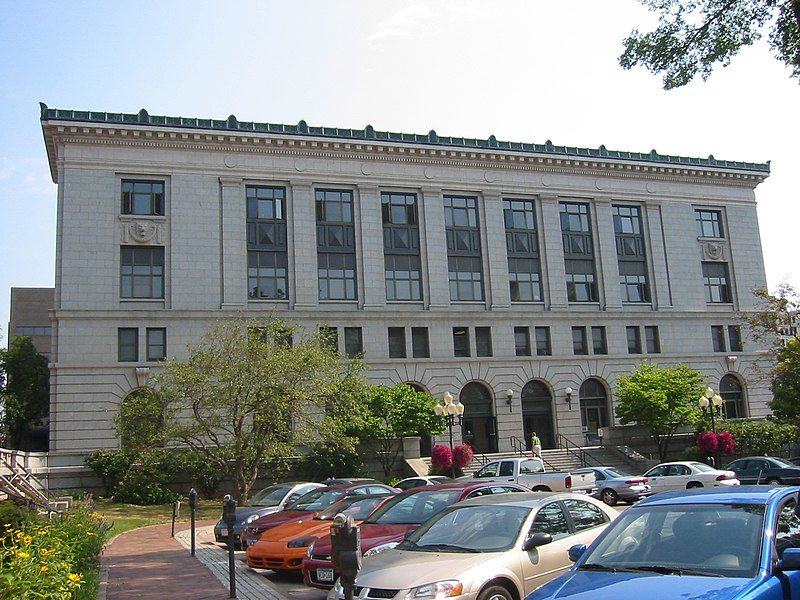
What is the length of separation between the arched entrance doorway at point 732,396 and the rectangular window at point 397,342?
23.6m

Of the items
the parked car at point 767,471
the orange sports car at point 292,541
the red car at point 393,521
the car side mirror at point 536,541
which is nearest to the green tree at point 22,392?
the orange sports car at point 292,541

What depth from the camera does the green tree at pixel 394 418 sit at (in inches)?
1673

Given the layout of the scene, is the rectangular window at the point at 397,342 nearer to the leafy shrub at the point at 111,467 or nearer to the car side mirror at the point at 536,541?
the leafy shrub at the point at 111,467

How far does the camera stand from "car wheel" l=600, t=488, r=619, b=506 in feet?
103

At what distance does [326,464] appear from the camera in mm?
40406

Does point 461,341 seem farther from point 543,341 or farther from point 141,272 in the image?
point 141,272

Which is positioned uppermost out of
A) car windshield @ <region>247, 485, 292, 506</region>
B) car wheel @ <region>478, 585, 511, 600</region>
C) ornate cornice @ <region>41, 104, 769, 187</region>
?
ornate cornice @ <region>41, 104, 769, 187</region>

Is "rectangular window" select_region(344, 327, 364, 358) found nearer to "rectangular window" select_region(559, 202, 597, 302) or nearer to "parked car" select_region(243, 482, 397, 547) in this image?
"rectangular window" select_region(559, 202, 597, 302)

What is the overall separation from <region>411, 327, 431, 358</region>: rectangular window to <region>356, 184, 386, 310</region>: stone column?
2.81 m

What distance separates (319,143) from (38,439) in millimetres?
Answer: 36458

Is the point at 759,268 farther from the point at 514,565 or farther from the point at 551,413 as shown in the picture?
the point at 514,565

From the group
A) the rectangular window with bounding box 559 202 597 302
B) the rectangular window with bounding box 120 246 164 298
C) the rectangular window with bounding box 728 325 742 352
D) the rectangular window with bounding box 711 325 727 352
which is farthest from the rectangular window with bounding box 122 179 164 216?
the rectangular window with bounding box 728 325 742 352

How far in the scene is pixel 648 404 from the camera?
4591 centimetres

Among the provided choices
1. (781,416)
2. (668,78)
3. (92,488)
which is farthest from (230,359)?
(781,416)
